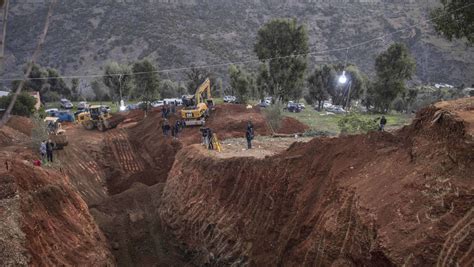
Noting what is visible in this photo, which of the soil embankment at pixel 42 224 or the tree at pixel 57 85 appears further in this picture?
the tree at pixel 57 85

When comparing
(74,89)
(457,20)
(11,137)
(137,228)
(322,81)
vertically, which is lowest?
(74,89)

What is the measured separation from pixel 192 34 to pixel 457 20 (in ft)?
235

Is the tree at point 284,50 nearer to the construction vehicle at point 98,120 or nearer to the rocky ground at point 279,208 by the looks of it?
the construction vehicle at point 98,120

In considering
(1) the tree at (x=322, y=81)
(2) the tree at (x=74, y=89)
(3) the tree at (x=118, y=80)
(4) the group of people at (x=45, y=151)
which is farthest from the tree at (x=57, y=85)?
(4) the group of people at (x=45, y=151)

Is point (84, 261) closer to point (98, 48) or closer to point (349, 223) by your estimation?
point (349, 223)

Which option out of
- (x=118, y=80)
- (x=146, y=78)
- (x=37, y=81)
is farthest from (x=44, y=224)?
(x=37, y=81)

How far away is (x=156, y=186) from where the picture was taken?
2705 centimetres

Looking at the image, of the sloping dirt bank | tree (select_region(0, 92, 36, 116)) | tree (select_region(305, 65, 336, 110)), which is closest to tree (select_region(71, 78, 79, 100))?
tree (select_region(0, 92, 36, 116))

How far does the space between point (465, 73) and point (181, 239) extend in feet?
269

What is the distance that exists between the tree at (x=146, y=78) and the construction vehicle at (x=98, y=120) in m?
10.4

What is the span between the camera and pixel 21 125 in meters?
38.9

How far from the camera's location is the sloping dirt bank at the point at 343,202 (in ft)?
31.6

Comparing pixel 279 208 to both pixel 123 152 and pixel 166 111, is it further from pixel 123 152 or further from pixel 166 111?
pixel 166 111

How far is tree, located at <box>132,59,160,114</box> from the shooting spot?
176 ft
